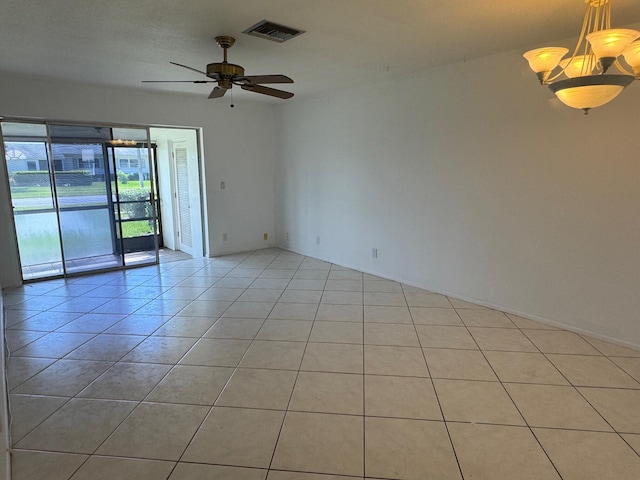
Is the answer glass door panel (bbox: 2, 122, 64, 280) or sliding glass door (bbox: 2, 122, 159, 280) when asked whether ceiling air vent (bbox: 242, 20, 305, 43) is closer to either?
sliding glass door (bbox: 2, 122, 159, 280)

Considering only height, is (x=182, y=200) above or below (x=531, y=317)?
above

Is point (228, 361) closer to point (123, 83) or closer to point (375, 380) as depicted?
point (375, 380)

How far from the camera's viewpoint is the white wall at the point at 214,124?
452 cm

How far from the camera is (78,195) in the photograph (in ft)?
17.3

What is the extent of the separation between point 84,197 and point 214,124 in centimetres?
218

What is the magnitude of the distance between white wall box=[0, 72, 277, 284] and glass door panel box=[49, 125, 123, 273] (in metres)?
0.39

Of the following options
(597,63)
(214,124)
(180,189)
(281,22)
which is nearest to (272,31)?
(281,22)

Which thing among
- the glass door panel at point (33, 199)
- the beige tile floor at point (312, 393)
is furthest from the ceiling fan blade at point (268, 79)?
the glass door panel at point (33, 199)

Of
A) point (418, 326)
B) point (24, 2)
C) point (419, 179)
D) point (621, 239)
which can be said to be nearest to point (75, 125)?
point (24, 2)

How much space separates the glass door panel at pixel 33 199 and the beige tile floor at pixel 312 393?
1106 millimetres

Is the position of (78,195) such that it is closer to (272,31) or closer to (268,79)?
(268,79)

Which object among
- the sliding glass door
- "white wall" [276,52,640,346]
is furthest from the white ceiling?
the sliding glass door

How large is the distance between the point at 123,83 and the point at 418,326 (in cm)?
457

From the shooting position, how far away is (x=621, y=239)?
9.80 feet
